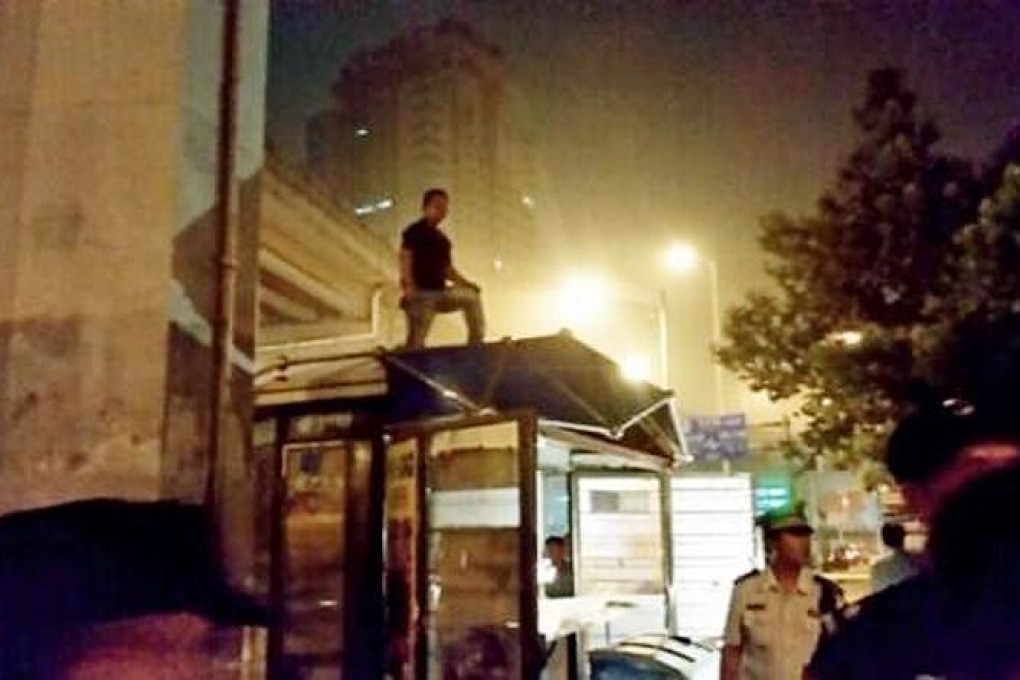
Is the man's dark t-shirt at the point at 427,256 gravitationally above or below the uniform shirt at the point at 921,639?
above

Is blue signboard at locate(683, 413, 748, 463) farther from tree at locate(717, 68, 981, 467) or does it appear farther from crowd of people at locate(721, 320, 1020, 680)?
crowd of people at locate(721, 320, 1020, 680)

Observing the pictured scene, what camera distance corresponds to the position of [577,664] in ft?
28.0

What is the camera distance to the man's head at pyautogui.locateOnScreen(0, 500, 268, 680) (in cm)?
192

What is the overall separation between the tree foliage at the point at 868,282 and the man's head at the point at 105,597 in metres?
14.9

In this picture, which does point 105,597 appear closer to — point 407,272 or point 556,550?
point 407,272

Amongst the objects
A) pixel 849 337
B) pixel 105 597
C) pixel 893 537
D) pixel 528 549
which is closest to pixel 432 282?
pixel 528 549

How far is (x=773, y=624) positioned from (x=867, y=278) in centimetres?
1260

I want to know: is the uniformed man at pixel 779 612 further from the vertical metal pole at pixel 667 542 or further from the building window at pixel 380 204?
the building window at pixel 380 204

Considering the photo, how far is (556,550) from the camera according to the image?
12.3 m

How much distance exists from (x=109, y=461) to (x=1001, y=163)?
14293 millimetres

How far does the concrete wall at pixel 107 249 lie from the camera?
5.84 m

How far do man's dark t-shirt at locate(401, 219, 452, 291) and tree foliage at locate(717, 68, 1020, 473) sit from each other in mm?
8600

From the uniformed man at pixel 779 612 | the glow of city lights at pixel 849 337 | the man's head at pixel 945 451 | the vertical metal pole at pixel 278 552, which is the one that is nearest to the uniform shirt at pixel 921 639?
the man's head at pixel 945 451

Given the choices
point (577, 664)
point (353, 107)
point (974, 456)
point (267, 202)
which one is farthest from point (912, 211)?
point (353, 107)
